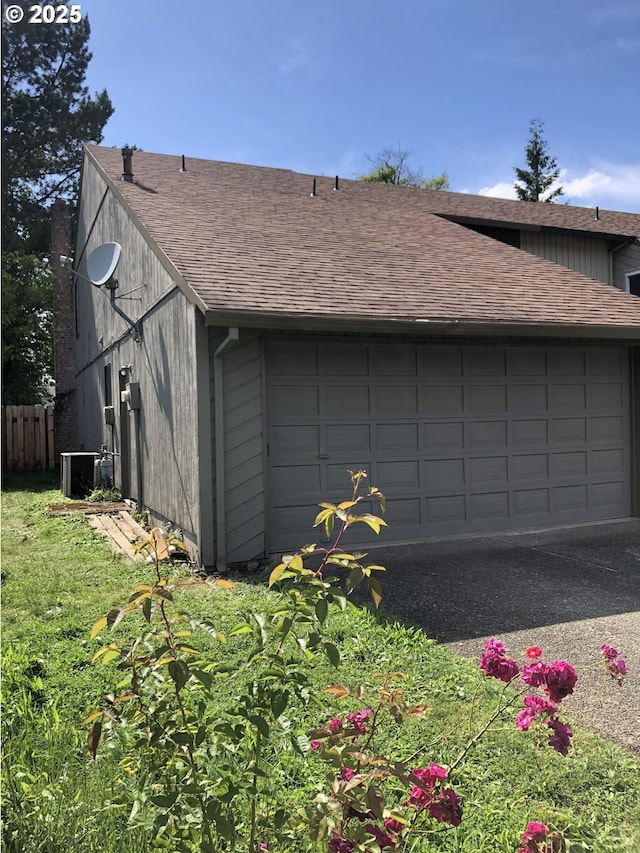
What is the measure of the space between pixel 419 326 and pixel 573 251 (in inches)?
323

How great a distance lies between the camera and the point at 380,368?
7602mm

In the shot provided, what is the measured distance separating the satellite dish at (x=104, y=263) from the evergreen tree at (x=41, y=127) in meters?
14.2

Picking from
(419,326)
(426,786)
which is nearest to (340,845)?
(426,786)

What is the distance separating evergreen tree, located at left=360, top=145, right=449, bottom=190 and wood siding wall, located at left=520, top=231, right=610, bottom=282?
1873 centimetres

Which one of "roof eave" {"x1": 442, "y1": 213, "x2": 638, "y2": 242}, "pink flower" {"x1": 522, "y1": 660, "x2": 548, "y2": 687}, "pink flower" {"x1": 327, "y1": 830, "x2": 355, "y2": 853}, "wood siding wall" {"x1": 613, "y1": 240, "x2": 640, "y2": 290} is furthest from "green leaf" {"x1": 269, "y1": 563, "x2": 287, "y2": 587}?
"wood siding wall" {"x1": 613, "y1": 240, "x2": 640, "y2": 290}

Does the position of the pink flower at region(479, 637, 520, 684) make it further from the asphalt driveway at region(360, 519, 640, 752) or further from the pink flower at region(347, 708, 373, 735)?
the asphalt driveway at region(360, 519, 640, 752)

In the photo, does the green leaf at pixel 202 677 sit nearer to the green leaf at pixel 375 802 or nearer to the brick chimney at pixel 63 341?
the green leaf at pixel 375 802

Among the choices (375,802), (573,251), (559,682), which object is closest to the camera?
(375,802)

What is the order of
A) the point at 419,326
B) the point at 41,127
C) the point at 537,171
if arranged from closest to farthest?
the point at 419,326, the point at 41,127, the point at 537,171

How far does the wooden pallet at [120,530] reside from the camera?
7352mm

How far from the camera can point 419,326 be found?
7145mm

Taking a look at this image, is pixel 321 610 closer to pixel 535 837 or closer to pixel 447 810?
pixel 447 810

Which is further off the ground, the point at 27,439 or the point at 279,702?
the point at 27,439

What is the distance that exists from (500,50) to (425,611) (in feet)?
29.1
